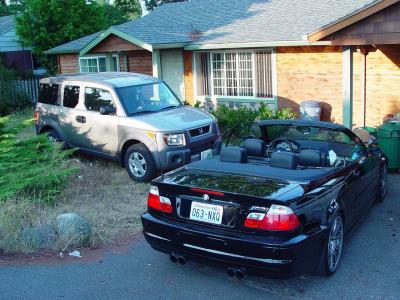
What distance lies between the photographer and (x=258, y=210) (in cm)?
441

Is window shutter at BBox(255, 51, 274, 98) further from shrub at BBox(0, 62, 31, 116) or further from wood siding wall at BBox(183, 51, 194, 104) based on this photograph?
shrub at BBox(0, 62, 31, 116)

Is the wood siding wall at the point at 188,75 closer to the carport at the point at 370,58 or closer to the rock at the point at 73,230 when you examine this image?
the carport at the point at 370,58

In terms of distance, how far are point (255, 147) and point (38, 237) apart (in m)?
2.68

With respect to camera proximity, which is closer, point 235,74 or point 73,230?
point 73,230

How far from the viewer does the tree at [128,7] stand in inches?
1820

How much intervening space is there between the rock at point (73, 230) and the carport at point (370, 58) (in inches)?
241

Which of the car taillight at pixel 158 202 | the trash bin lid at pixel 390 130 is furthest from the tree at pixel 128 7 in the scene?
the car taillight at pixel 158 202

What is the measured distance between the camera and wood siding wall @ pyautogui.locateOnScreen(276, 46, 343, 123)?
42.7 ft

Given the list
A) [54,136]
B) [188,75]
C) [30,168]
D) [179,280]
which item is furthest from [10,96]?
[179,280]

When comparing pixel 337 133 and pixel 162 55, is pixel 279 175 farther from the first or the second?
pixel 162 55

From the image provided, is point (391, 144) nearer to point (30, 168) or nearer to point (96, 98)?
point (96, 98)

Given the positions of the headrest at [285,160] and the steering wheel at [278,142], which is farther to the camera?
the steering wheel at [278,142]

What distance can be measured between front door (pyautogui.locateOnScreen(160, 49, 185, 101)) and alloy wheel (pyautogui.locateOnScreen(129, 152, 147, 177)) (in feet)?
25.5

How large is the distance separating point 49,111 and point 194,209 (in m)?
6.75
